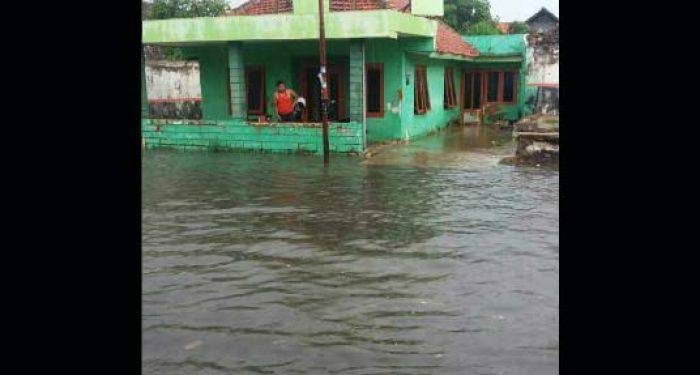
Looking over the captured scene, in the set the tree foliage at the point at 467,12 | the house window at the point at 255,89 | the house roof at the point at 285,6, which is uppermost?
the tree foliage at the point at 467,12

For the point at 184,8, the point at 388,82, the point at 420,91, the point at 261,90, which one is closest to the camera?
the point at 388,82

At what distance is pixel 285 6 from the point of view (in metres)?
18.7

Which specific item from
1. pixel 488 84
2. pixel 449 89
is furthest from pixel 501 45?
pixel 449 89

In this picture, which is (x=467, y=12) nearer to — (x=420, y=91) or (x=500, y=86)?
(x=500, y=86)

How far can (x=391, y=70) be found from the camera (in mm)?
17547

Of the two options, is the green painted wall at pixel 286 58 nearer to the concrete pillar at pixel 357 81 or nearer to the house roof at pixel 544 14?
the concrete pillar at pixel 357 81

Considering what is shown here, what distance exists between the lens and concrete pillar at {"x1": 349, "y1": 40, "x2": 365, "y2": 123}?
15898 mm

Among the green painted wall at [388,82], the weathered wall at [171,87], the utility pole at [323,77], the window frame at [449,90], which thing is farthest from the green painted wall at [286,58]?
the weathered wall at [171,87]

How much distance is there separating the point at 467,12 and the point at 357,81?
111 feet

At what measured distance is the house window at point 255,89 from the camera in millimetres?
18797

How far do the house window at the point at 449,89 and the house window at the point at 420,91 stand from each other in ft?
8.45
